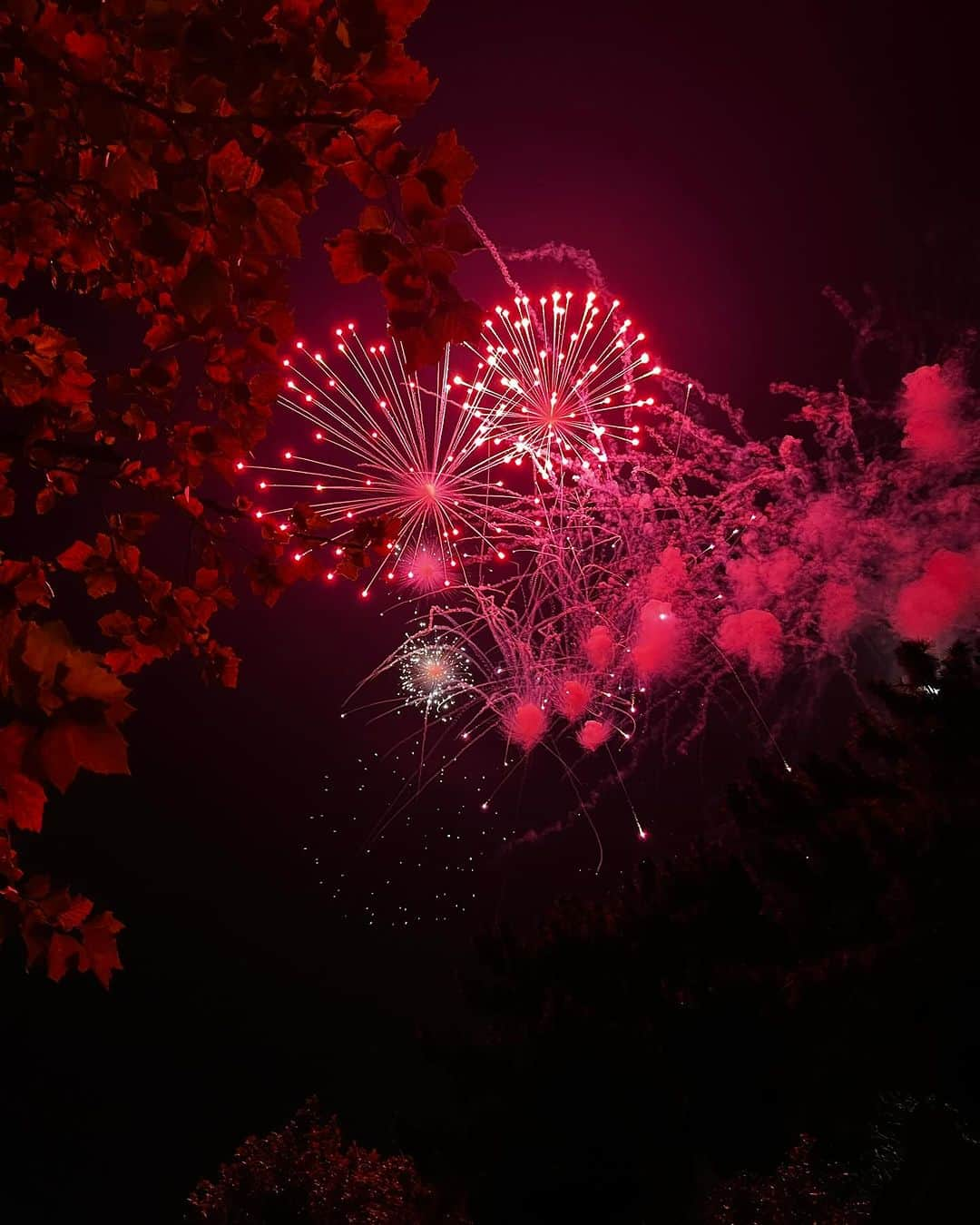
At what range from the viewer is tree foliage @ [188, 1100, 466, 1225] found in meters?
17.5

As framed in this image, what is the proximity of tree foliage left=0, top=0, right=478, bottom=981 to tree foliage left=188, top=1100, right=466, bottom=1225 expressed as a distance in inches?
693

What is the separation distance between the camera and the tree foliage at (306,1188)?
1748 centimetres

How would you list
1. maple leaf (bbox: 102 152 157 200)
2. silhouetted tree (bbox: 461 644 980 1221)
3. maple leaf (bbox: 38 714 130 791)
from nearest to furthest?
maple leaf (bbox: 38 714 130 791) < maple leaf (bbox: 102 152 157 200) < silhouetted tree (bbox: 461 644 980 1221)

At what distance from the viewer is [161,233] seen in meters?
2.57

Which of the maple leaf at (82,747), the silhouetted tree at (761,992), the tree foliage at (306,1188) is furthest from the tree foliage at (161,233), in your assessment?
the tree foliage at (306,1188)

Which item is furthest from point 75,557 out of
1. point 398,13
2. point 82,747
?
point 398,13

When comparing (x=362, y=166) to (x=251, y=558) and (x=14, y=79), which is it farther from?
(x=251, y=558)

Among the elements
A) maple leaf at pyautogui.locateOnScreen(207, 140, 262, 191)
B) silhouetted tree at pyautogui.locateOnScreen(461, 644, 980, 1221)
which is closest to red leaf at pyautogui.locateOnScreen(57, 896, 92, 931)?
maple leaf at pyautogui.locateOnScreen(207, 140, 262, 191)

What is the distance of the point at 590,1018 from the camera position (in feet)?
37.6

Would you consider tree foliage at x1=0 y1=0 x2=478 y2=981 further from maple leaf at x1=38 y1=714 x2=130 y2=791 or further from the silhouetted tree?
the silhouetted tree

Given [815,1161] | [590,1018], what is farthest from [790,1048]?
[815,1161]

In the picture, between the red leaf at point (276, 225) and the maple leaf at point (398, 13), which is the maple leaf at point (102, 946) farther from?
the maple leaf at point (398, 13)

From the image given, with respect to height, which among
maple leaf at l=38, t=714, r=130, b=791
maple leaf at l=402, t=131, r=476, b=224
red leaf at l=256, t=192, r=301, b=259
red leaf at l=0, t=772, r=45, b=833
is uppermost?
maple leaf at l=402, t=131, r=476, b=224

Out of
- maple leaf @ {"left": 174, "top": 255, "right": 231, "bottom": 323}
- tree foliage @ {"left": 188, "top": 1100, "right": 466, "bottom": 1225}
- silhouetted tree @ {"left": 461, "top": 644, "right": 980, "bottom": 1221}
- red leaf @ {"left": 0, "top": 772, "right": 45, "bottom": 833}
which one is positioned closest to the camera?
red leaf @ {"left": 0, "top": 772, "right": 45, "bottom": 833}
